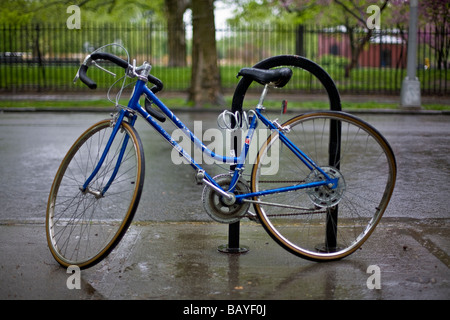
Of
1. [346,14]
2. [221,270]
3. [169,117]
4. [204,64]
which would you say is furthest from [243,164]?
[346,14]

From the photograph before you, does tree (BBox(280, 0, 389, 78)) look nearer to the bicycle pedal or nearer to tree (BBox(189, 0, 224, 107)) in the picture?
tree (BBox(189, 0, 224, 107))

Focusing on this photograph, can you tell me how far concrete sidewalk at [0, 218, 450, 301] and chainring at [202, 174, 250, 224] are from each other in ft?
1.01

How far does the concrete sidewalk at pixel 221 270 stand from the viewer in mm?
3639

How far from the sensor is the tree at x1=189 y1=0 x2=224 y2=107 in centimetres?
1759

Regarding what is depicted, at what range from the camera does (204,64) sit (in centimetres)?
1794

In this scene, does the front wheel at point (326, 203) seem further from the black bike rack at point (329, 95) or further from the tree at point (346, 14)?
the tree at point (346, 14)

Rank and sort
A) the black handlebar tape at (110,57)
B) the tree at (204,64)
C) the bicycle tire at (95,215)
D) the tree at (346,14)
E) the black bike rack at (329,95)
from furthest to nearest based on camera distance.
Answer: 1. the tree at (346,14)
2. the tree at (204,64)
3. the black bike rack at (329,95)
4. the black handlebar tape at (110,57)
5. the bicycle tire at (95,215)

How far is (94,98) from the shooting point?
66.7ft

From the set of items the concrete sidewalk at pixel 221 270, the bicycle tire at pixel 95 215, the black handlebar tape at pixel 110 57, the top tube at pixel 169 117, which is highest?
the black handlebar tape at pixel 110 57

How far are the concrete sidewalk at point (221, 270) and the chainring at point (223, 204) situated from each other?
1.01 ft

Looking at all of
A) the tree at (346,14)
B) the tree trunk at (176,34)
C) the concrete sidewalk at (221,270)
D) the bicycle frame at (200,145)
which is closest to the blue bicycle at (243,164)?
the bicycle frame at (200,145)

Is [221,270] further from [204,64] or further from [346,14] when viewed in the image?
[346,14]
